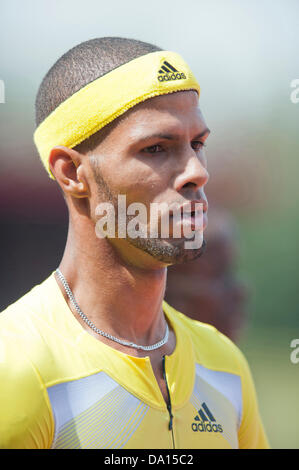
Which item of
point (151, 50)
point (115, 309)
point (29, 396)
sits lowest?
point (29, 396)

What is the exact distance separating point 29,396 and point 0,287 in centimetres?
474

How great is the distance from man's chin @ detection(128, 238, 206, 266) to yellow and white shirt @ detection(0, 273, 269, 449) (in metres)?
0.40

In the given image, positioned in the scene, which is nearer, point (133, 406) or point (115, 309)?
point (133, 406)

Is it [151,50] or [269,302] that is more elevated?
[151,50]

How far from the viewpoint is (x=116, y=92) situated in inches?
88.7

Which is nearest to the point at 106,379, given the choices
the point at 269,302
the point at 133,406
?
the point at 133,406

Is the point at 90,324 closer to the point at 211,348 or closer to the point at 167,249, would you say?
the point at 167,249

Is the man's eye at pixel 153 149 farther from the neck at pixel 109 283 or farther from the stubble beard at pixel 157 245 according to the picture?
the neck at pixel 109 283

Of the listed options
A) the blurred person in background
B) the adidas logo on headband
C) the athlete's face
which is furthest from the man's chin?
the blurred person in background

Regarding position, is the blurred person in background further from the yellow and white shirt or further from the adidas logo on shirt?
the adidas logo on shirt

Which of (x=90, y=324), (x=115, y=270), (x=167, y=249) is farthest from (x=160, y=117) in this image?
(x=90, y=324)

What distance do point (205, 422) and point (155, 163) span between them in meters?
1.05
